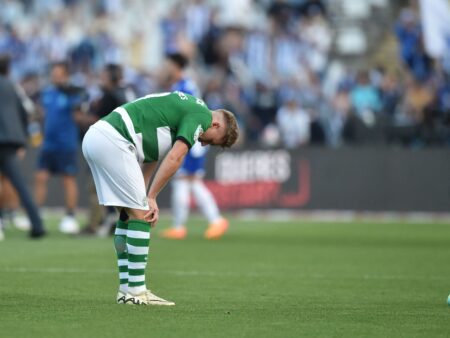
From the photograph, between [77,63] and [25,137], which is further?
[77,63]

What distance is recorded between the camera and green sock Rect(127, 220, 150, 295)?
9.37 m

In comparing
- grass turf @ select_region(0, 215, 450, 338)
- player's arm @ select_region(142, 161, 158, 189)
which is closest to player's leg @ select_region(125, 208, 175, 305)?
grass turf @ select_region(0, 215, 450, 338)

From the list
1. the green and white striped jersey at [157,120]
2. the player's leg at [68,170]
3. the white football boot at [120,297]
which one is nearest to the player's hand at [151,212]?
the green and white striped jersey at [157,120]

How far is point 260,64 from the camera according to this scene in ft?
96.3

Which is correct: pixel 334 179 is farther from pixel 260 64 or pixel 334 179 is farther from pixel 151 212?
pixel 151 212

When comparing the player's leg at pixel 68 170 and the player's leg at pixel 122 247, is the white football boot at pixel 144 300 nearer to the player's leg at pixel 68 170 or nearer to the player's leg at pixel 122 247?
the player's leg at pixel 122 247

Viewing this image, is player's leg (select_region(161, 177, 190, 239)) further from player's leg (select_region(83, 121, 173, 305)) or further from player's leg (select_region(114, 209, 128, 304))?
player's leg (select_region(83, 121, 173, 305))

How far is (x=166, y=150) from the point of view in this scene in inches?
373

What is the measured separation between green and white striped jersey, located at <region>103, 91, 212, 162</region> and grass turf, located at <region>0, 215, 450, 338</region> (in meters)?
1.31

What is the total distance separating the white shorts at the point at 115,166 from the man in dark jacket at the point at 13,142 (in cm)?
727

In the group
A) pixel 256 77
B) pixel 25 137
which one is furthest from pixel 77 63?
pixel 25 137

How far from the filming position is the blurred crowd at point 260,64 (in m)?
26.0

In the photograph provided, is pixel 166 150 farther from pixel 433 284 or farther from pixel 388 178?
pixel 388 178

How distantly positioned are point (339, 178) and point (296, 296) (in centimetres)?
1436
